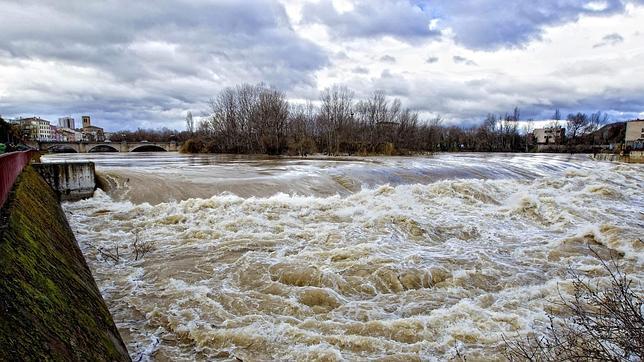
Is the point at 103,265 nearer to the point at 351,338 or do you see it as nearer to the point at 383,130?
the point at 351,338

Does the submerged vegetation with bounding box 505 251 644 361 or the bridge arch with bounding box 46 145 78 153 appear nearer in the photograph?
the submerged vegetation with bounding box 505 251 644 361

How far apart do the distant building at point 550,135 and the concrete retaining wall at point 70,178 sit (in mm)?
117978

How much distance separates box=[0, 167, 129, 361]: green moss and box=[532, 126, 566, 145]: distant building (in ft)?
404

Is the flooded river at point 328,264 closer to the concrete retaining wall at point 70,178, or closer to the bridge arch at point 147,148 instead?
the concrete retaining wall at point 70,178

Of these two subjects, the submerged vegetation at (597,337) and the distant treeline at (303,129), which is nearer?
the submerged vegetation at (597,337)

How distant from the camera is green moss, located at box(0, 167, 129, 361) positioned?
2623 mm

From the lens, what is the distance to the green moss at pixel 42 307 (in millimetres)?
2623

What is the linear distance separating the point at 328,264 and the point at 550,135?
143732 mm

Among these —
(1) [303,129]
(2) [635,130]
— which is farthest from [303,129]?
(2) [635,130]

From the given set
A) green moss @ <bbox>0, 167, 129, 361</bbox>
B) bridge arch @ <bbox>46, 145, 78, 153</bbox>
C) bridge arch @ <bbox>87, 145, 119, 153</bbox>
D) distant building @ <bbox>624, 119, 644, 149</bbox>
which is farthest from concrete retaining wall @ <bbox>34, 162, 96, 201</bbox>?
distant building @ <bbox>624, 119, 644, 149</bbox>

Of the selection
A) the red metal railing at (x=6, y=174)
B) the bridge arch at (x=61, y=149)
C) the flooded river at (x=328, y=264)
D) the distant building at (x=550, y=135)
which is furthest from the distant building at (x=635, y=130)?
the bridge arch at (x=61, y=149)

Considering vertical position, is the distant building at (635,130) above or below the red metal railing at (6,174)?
above

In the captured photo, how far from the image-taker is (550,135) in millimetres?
129000

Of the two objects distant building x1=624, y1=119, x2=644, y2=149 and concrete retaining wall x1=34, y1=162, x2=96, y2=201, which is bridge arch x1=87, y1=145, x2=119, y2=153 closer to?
concrete retaining wall x1=34, y1=162, x2=96, y2=201
